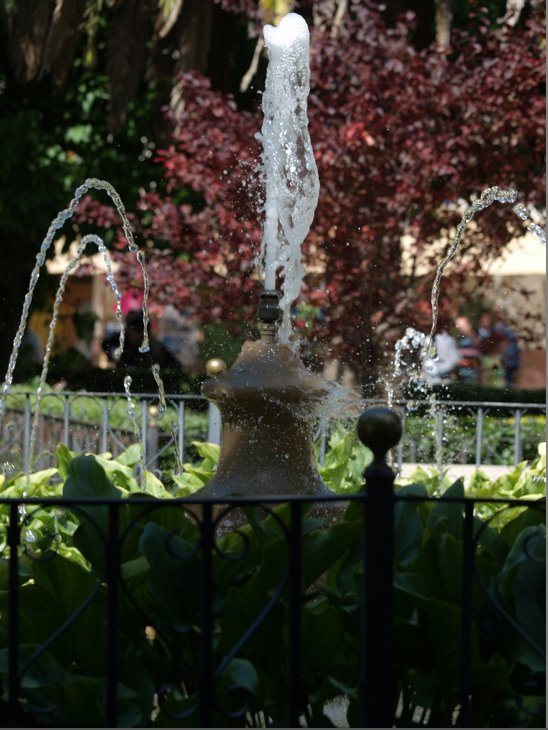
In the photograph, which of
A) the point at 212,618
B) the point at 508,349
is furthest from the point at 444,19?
the point at 212,618

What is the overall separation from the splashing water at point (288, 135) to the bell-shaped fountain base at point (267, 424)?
1225 mm

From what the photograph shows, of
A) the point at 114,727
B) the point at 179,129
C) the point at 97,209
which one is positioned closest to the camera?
the point at 114,727

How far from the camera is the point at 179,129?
1121 centimetres

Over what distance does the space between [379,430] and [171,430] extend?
4915mm

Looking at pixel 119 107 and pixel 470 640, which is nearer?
pixel 470 640

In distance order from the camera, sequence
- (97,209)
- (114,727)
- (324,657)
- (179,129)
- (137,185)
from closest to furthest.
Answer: (114,727) → (324,657) → (179,129) → (97,209) → (137,185)

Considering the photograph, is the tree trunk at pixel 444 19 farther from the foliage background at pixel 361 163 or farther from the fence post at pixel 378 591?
the fence post at pixel 378 591

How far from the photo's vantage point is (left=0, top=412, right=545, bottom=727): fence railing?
2.44 metres

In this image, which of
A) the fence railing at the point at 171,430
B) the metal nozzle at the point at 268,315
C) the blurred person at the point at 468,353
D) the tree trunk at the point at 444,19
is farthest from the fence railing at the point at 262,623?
the blurred person at the point at 468,353

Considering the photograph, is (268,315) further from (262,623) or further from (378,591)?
(378,591)

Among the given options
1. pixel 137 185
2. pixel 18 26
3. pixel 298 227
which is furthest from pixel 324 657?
pixel 137 185

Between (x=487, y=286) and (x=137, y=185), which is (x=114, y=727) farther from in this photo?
(x=137, y=185)

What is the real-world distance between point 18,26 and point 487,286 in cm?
543

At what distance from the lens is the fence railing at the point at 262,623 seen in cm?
244
